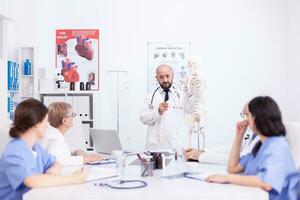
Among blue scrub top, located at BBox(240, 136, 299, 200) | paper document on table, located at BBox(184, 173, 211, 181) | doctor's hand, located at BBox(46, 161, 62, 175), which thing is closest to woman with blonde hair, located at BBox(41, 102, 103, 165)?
doctor's hand, located at BBox(46, 161, 62, 175)

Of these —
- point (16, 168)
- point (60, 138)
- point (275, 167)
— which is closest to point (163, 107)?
point (60, 138)

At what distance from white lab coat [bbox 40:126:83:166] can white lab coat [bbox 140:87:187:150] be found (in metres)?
1.34

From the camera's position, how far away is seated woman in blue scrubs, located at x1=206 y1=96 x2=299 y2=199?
5.84 ft

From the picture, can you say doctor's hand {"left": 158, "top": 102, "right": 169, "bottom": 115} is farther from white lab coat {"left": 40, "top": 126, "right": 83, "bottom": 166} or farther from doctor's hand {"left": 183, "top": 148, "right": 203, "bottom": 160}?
white lab coat {"left": 40, "top": 126, "right": 83, "bottom": 166}

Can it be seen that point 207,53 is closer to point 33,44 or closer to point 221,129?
point 221,129

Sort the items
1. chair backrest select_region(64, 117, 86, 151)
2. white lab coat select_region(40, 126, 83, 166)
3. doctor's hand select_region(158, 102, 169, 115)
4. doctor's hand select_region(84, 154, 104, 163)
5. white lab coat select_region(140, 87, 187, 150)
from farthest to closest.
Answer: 1. white lab coat select_region(140, 87, 187, 150)
2. chair backrest select_region(64, 117, 86, 151)
3. doctor's hand select_region(158, 102, 169, 115)
4. doctor's hand select_region(84, 154, 104, 163)
5. white lab coat select_region(40, 126, 83, 166)

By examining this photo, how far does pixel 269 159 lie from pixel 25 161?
1.16 metres

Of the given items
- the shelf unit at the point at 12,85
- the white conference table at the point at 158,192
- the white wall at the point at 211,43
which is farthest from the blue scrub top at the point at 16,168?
the white wall at the point at 211,43

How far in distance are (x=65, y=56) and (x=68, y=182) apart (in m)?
3.58

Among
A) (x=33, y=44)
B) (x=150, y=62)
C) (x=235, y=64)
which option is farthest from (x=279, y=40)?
(x=33, y=44)

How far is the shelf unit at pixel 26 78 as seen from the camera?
15.9 ft

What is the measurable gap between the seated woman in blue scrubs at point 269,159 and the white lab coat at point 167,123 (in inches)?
64.2

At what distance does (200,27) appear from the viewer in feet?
16.7

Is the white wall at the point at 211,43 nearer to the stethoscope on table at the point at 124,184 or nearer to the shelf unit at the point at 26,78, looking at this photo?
the shelf unit at the point at 26,78
